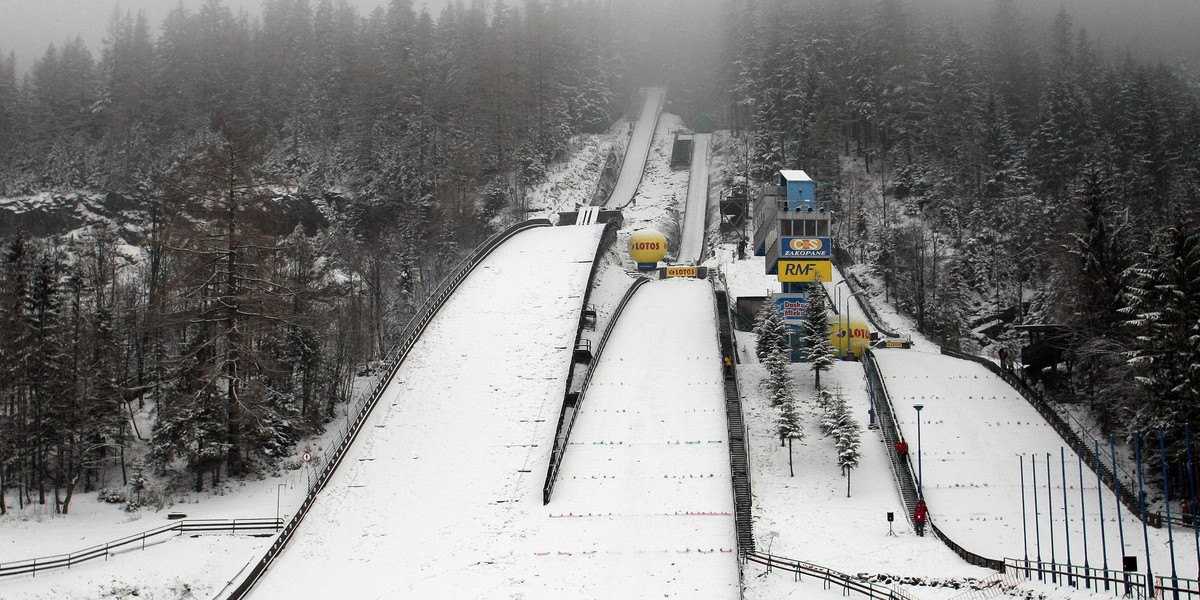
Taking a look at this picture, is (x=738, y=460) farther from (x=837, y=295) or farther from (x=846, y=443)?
(x=837, y=295)

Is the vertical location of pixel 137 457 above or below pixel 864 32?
below

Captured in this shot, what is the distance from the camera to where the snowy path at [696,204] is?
64.1 metres

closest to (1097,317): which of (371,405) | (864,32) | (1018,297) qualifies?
(1018,297)

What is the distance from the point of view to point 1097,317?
3133 cm

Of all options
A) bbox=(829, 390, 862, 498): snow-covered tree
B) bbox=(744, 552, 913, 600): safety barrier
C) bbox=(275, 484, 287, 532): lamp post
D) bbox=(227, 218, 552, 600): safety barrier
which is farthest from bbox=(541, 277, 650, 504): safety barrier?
bbox=(829, 390, 862, 498): snow-covered tree

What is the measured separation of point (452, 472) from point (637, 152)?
64.1 m

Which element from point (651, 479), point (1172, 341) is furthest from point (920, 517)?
point (1172, 341)

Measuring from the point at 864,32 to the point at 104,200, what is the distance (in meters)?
64.1

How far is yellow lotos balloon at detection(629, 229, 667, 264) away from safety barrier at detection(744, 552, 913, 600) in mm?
35570

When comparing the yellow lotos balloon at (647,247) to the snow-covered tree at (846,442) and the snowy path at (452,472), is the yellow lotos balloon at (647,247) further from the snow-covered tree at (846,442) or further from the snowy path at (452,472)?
the snow-covered tree at (846,442)

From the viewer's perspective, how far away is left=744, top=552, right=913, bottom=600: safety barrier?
20.2 meters

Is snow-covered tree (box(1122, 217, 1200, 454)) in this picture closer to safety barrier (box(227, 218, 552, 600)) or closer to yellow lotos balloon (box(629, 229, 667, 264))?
safety barrier (box(227, 218, 552, 600))

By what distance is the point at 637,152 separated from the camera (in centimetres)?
8619

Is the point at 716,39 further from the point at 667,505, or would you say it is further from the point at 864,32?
the point at 667,505
